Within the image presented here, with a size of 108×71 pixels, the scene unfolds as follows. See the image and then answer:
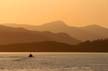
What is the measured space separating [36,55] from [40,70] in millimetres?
33086

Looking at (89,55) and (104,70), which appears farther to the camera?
(89,55)

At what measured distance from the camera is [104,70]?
141 feet

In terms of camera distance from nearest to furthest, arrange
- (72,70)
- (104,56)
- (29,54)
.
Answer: (72,70) < (29,54) < (104,56)

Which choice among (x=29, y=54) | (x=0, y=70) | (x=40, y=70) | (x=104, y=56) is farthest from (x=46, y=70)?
(x=104, y=56)

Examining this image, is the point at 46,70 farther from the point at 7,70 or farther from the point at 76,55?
the point at 76,55

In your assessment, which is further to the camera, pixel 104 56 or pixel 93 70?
pixel 104 56

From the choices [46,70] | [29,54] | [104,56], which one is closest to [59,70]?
[46,70]

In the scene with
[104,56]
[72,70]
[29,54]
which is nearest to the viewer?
[72,70]

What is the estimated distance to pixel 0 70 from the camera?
42.0 meters

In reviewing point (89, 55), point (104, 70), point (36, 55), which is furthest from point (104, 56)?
point (104, 70)

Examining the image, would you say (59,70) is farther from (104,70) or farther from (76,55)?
(76,55)

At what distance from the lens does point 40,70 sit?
1661 inches

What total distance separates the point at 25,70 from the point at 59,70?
242 centimetres

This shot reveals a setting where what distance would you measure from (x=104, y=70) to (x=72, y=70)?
102 inches
